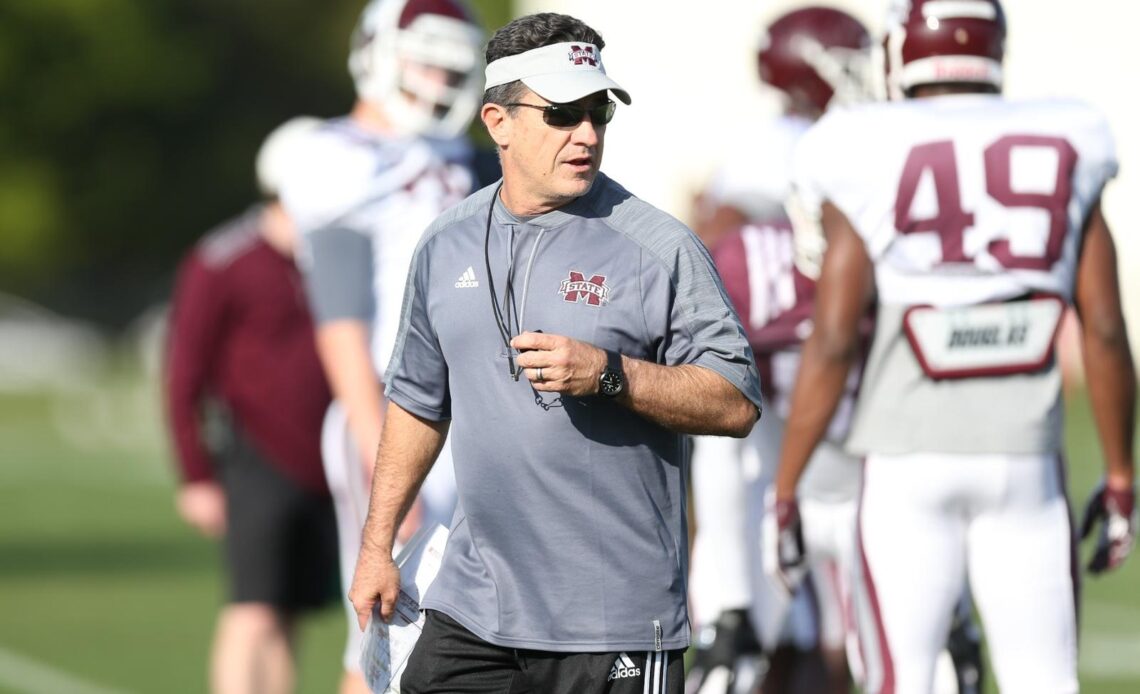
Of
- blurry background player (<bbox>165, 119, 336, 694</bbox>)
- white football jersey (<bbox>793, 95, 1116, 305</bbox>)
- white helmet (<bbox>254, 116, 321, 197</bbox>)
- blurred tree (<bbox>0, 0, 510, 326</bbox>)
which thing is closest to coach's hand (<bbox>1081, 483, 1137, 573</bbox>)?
white football jersey (<bbox>793, 95, 1116, 305</bbox>)

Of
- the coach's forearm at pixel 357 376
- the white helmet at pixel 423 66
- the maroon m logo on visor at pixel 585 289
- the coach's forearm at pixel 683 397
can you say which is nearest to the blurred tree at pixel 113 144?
the white helmet at pixel 423 66

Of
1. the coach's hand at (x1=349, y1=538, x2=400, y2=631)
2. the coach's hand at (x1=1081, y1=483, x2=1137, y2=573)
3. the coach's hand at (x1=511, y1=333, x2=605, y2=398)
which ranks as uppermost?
the coach's hand at (x1=511, y1=333, x2=605, y2=398)

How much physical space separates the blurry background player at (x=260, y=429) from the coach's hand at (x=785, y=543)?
180 cm

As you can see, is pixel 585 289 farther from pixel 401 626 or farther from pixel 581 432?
pixel 401 626

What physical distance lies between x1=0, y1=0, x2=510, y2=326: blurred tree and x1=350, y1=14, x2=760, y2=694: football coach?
4074cm

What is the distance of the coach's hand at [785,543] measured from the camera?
203 inches

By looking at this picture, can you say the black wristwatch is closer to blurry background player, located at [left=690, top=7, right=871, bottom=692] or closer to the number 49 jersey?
the number 49 jersey

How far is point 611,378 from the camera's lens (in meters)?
3.83

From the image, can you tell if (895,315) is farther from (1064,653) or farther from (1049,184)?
(1064,653)

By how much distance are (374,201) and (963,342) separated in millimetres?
1556

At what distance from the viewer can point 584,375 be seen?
3807 millimetres

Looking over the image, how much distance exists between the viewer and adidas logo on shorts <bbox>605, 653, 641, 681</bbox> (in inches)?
160

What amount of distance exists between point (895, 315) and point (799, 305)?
0.98 meters

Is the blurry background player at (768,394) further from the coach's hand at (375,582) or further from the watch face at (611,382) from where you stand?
the watch face at (611,382)
